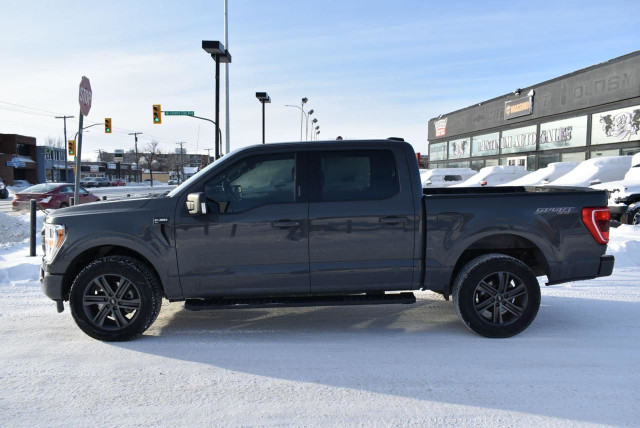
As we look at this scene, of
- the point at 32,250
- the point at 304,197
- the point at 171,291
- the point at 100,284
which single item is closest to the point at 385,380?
the point at 304,197

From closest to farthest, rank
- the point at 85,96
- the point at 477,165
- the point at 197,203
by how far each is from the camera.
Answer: the point at 197,203 → the point at 85,96 → the point at 477,165

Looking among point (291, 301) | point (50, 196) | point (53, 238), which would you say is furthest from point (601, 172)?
point (50, 196)

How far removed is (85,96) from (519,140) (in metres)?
33.9

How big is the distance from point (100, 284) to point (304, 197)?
2.09 meters

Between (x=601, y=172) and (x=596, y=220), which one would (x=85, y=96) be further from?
(x=601, y=172)

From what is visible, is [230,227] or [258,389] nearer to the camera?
[258,389]

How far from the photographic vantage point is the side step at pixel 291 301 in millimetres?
4262

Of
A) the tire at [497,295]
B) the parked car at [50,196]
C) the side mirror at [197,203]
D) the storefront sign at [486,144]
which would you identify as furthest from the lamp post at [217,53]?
the storefront sign at [486,144]

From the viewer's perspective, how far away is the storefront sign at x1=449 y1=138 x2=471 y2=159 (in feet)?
141

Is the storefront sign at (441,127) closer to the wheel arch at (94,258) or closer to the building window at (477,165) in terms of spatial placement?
the building window at (477,165)

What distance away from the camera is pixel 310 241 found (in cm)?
428

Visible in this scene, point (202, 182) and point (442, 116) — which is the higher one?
point (442, 116)

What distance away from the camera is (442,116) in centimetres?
4762

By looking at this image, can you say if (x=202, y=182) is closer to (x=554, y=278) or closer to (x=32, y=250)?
(x=554, y=278)
